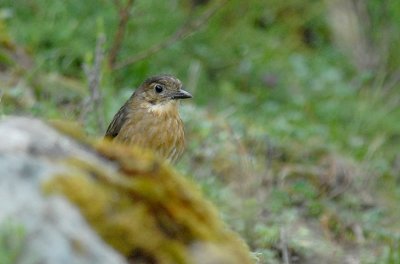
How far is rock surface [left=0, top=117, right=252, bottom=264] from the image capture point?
2705 millimetres

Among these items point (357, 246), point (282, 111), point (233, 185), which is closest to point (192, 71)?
point (282, 111)

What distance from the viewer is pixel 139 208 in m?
2.93

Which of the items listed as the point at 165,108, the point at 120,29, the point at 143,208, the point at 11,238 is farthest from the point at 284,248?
the point at 11,238

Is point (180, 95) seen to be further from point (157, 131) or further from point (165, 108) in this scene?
point (157, 131)

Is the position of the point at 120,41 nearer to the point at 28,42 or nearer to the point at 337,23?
the point at 28,42

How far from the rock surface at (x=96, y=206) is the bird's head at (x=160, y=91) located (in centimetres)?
430

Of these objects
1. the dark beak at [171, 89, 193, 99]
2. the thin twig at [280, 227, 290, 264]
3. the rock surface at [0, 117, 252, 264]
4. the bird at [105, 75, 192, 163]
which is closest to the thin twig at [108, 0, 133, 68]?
the bird at [105, 75, 192, 163]

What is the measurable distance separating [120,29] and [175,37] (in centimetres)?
61

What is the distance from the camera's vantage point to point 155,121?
7258mm

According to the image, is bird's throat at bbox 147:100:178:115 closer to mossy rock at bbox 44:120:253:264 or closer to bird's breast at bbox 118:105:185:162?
bird's breast at bbox 118:105:185:162

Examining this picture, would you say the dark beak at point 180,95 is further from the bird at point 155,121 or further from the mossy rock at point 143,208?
the mossy rock at point 143,208

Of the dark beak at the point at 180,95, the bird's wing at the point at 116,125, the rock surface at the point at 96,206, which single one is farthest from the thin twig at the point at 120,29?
the rock surface at the point at 96,206

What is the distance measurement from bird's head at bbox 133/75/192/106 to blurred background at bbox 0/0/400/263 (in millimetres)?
315

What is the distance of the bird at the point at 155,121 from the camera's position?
7.02m
